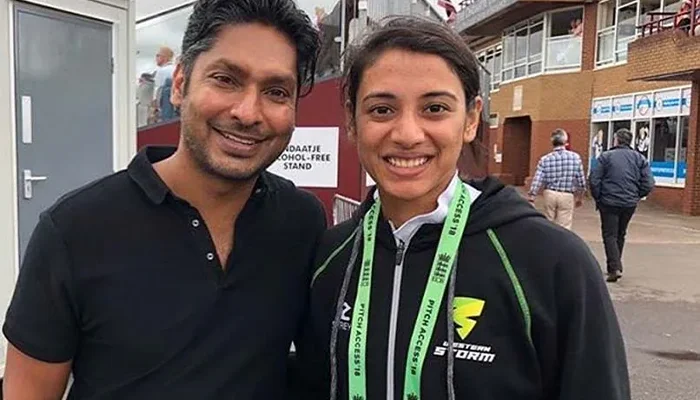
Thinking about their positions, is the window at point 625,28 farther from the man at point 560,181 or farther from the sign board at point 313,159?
the sign board at point 313,159

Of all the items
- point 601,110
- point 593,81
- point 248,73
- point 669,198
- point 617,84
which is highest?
point 593,81

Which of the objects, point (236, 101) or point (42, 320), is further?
point (236, 101)

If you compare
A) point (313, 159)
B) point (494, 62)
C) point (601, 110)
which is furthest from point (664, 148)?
point (313, 159)

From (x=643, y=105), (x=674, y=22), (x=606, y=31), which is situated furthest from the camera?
(x=606, y=31)

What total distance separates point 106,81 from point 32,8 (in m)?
0.74

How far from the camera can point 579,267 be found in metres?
1.57

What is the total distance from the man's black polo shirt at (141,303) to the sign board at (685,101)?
19.0 meters

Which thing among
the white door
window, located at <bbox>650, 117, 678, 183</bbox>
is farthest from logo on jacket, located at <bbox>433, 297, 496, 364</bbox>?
window, located at <bbox>650, 117, 678, 183</bbox>

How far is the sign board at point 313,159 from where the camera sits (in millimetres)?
6781

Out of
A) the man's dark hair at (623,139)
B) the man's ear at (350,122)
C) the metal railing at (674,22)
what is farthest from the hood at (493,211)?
the metal railing at (674,22)

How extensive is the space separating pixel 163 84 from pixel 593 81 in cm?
1950

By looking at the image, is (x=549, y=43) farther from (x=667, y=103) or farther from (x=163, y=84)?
(x=163, y=84)

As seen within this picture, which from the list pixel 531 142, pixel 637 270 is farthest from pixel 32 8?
pixel 531 142

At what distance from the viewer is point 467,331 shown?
5.25ft
